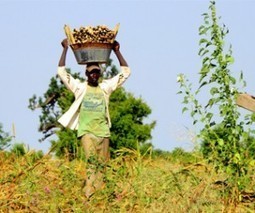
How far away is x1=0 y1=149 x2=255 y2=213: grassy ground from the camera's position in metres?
7.71

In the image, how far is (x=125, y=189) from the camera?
27.5ft

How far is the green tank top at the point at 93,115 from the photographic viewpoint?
11531 mm

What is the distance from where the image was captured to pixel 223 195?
27.1ft

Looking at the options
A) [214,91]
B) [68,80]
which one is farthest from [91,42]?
[214,91]

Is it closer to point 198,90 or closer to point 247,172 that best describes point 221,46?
point 198,90

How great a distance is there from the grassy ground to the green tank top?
241cm

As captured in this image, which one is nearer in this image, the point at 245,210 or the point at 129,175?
the point at 245,210

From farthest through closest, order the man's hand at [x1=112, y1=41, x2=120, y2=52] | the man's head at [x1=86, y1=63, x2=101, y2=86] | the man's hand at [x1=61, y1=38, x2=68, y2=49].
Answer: the man's hand at [x1=112, y1=41, x2=120, y2=52], the man's hand at [x1=61, y1=38, x2=68, y2=49], the man's head at [x1=86, y1=63, x2=101, y2=86]

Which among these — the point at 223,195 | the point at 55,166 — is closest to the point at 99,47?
the point at 55,166

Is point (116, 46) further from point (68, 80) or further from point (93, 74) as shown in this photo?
point (68, 80)

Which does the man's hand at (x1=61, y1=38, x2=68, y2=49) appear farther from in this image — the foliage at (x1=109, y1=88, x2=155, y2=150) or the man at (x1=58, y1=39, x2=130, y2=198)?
the foliage at (x1=109, y1=88, x2=155, y2=150)

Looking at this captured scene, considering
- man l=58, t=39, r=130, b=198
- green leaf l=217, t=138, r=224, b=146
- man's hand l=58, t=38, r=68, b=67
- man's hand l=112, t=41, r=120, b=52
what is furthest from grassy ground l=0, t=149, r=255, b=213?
man's hand l=112, t=41, r=120, b=52

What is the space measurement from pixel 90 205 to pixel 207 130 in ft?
4.53

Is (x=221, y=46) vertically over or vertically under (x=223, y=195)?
over
